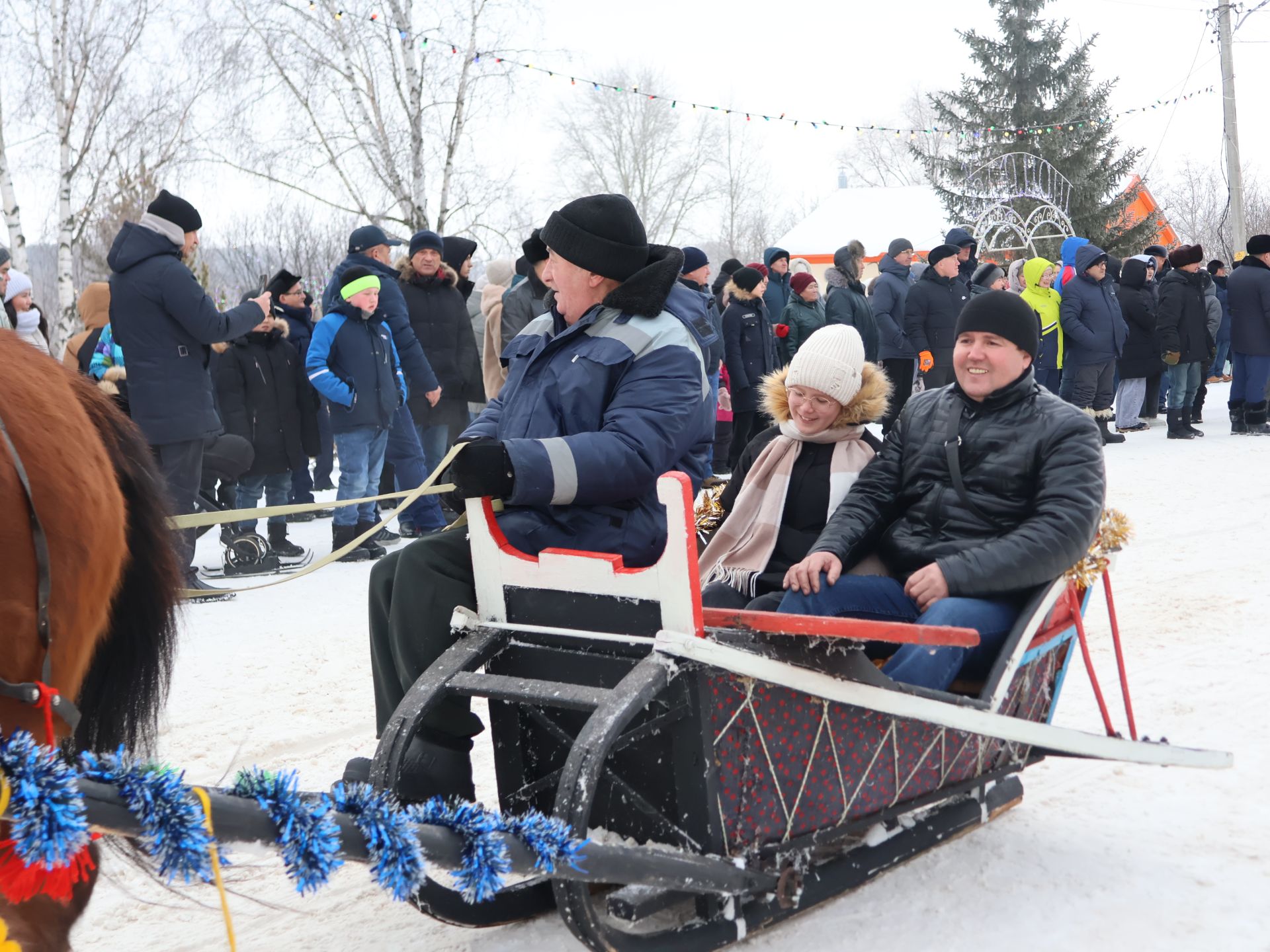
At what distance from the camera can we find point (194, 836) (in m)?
1.71

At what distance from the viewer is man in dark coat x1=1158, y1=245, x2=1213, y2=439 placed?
11.2m

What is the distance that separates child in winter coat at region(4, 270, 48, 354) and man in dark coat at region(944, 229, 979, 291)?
7768 millimetres

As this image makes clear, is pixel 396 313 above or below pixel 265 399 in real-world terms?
above

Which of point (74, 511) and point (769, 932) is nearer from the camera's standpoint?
point (74, 511)

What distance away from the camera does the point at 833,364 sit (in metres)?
3.34

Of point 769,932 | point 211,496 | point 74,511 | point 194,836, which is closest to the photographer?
point 194,836

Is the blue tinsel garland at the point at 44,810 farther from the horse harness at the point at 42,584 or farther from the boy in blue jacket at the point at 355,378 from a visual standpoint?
the boy in blue jacket at the point at 355,378

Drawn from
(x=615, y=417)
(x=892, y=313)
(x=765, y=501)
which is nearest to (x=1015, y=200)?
(x=892, y=313)

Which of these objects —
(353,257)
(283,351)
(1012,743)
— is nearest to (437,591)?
(1012,743)

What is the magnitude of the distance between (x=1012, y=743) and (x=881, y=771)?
56 centimetres

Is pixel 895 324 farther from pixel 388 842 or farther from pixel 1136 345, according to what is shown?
pixel 388 842

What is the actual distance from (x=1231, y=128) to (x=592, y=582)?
20.4 meters

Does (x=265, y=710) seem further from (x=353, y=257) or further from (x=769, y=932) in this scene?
(x=353, y=257)

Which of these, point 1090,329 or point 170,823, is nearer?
point 170,823
